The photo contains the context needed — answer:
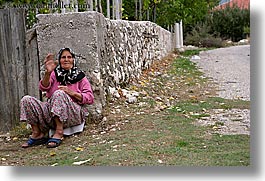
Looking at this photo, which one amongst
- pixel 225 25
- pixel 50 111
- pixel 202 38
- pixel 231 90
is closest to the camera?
pixel 50 111

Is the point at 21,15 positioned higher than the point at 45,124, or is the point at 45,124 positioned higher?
the point at 21,15

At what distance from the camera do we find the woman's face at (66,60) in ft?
12.4

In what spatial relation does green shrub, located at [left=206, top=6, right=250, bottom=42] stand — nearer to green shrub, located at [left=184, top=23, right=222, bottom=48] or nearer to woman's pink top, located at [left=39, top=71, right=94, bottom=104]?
green shrub, located at [left=184, top=23, right=222, bottom=48]

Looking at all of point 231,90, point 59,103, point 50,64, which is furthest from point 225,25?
point 59,103

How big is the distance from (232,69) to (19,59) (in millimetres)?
5737

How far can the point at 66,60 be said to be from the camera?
3.79m

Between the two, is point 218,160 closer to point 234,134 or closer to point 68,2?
point 234,134

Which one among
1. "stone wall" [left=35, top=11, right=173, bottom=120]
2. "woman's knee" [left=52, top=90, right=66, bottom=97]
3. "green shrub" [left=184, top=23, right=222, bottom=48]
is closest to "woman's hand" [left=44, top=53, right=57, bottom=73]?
"woman's knee" [left=52, top=90, right=66, bottom=97]

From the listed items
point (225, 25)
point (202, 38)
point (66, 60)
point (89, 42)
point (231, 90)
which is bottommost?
point (231, 90)

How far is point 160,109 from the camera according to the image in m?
4.59

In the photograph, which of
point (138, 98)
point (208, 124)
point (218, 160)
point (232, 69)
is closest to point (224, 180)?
point (218, 160)

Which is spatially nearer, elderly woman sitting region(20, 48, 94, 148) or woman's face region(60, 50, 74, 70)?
Result: elderly woman sitting region(20, 48, 94, 148)

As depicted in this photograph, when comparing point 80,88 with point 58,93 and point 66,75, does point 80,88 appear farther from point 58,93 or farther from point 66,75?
point 58,93

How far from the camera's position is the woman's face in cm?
378
